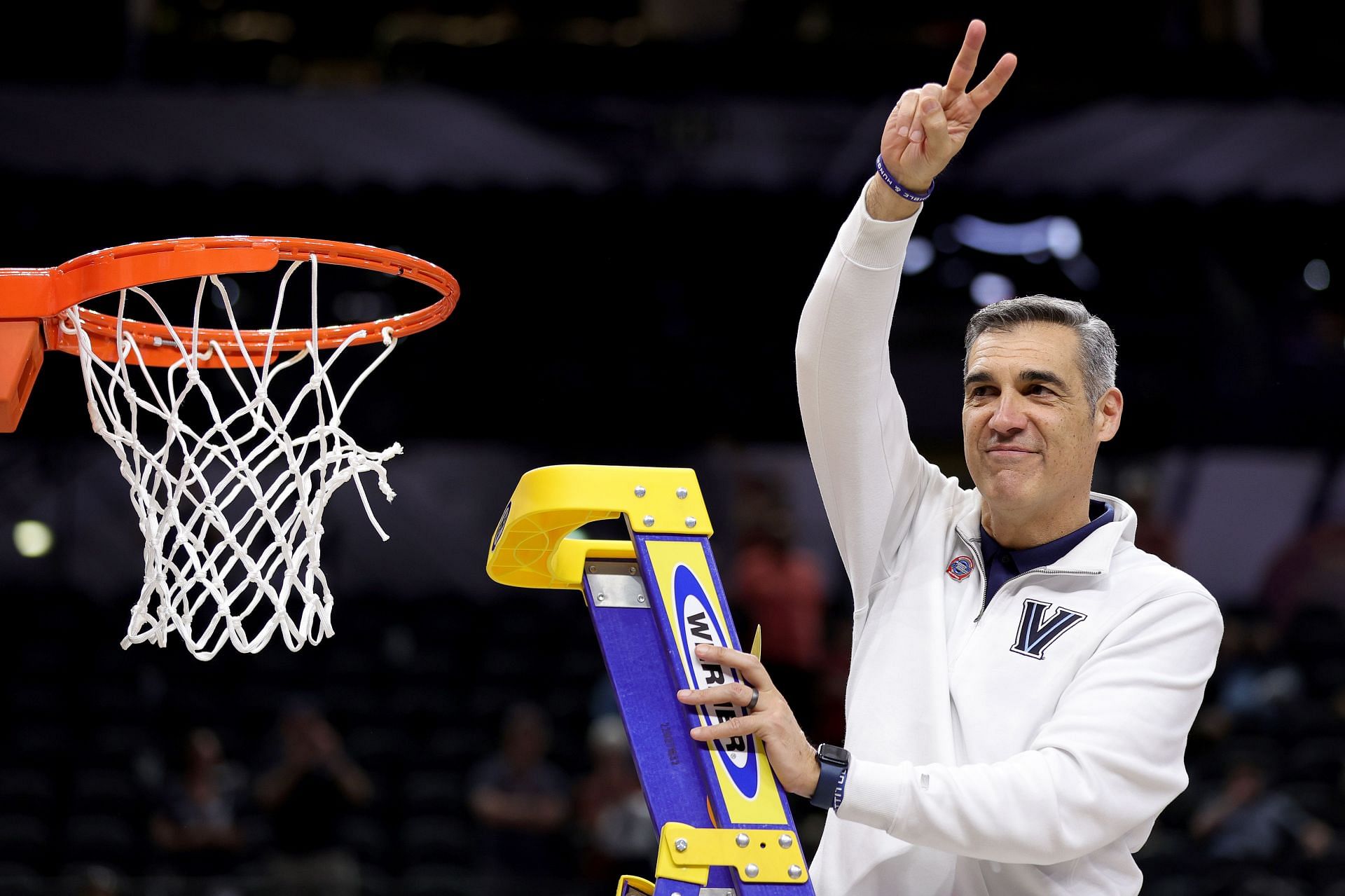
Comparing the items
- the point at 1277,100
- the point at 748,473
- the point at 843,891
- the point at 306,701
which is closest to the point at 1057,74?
the point at 1277,100

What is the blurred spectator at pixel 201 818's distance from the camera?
7371mm

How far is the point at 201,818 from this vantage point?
24.6ft

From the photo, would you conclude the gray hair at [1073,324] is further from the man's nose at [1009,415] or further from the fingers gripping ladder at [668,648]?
the fingers gripping ladder at [668,648]

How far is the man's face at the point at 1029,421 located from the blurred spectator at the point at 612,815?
4649 millimetres

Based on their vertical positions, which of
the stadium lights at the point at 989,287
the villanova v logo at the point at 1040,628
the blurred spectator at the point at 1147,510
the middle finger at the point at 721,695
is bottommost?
the blurred spectator at the point at 1147,510

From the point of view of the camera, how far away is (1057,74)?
10531 mm

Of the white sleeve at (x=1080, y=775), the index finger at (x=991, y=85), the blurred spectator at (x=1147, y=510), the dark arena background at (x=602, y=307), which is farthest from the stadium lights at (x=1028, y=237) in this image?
the white sleeve at (x=1080, y=775)

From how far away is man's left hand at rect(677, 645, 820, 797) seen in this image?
2.30 m

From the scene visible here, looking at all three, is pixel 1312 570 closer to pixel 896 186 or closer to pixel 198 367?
pixel 896 186

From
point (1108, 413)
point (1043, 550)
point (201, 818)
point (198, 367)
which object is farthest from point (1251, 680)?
point (198, 367)

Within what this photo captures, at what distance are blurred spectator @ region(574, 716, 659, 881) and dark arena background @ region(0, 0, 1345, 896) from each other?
0.79 ft

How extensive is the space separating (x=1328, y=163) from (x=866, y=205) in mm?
9298

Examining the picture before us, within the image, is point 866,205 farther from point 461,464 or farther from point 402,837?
point 461,464

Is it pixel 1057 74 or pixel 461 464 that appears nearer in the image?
pixel 461 464
